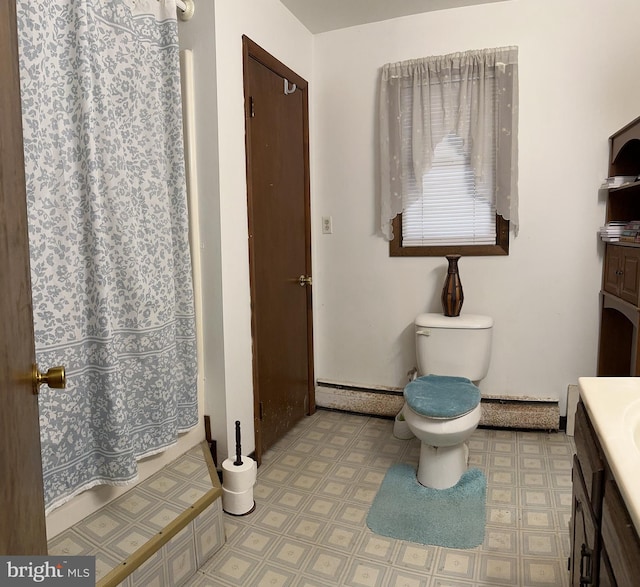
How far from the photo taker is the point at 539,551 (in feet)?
5.96

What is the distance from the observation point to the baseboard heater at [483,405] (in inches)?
110

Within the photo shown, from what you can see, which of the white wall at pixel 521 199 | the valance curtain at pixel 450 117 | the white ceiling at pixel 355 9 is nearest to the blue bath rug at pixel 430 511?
the white wall at pixel 521 199

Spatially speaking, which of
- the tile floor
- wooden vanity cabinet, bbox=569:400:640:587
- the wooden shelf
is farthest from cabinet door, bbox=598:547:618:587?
the wooden shelf

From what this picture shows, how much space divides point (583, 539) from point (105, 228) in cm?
160

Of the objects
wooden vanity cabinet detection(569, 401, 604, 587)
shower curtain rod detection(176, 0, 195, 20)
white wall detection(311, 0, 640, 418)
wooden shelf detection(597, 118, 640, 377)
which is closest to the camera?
wooden vanity cabinet detection(569, 401, 604, 587)

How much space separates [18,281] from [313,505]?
172 centimetres

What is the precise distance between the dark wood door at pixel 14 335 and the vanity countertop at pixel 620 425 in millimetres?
921

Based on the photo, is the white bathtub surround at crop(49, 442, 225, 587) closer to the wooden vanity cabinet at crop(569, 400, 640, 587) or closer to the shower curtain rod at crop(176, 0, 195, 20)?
the wooden vanity cabinet at crop(569, 400, 640, 587)

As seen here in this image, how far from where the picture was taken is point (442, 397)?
2229 millimetres

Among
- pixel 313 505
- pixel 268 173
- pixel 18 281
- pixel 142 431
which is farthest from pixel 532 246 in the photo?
pixel 18 281

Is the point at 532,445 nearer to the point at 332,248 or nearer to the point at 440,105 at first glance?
the point at 332,248

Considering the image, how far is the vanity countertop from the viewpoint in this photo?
744mm

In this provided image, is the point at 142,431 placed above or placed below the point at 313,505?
above

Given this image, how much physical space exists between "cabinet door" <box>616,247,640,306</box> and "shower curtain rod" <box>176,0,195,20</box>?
222 centimetres
